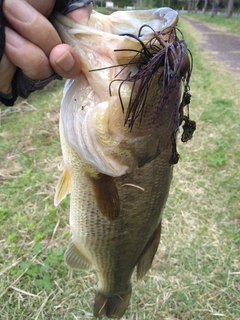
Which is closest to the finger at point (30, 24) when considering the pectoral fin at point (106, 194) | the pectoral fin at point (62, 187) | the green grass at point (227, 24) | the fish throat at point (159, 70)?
the fish throat at point (159, 70)

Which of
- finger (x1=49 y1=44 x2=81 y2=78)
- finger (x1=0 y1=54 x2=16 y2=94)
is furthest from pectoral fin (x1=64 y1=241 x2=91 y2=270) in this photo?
finger (x1=49 y1=44 x2=81 y2=78)

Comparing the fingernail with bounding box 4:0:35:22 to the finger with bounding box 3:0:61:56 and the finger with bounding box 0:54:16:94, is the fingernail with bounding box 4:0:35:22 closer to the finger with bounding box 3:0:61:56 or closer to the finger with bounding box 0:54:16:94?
the finger with bounding box 3:0:61:56

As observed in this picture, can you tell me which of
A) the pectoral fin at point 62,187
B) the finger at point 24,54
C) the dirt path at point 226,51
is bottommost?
the dirt path at point 226,51

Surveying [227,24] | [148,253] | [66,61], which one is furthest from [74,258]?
[227,24]

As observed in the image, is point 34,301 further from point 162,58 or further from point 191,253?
point 162,58

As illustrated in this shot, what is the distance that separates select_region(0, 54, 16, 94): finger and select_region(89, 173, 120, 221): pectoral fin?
0.39 metres

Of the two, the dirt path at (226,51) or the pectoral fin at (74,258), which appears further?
the dirt path at (226,51)

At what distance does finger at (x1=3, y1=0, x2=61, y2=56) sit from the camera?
76 cm

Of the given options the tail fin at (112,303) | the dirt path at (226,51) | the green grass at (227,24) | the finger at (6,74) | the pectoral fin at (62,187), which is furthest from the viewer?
the green grass at (227,24)

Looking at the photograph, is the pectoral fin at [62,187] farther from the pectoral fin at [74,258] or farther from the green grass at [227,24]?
the green grass at [227,24]

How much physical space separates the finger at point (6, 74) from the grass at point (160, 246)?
1.55m

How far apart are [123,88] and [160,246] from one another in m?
1.85

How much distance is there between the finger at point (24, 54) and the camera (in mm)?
814

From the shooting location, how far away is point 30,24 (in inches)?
30.6
